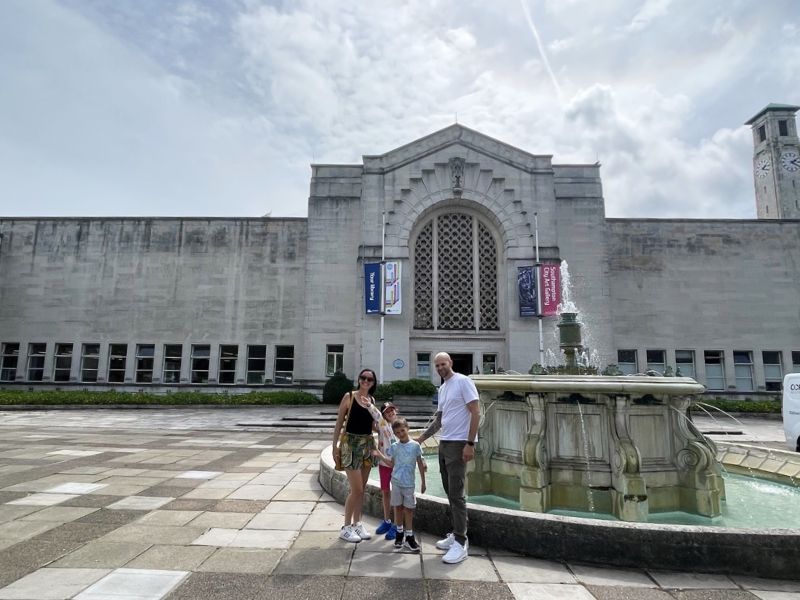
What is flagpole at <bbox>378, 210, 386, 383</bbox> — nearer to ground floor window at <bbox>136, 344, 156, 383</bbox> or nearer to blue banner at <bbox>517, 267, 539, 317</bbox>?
blue banner at <bbox>517, 267, 539, 317</bbox>

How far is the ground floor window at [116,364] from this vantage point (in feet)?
97.4

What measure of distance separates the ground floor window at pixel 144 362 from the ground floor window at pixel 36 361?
6060 mm

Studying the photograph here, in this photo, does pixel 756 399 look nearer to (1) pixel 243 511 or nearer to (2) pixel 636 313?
(2) pixel 636 313

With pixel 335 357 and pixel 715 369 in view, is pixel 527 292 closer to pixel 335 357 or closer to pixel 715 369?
pixel 335 357

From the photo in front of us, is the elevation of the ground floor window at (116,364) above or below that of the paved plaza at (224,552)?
above

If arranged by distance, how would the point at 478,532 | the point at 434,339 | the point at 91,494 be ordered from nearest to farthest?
1. the point at 478,532
2. the point at 91,494
3. the point at 434,339

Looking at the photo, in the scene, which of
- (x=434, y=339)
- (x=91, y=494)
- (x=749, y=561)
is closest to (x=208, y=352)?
(x=434, y=339)

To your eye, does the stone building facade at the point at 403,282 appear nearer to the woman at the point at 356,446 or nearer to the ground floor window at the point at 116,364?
the ground floor window at the point at 116,364

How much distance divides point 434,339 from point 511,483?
66.8 ft

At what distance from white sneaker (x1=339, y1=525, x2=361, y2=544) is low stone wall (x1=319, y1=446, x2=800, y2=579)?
131 centimetres

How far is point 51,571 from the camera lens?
457 cm

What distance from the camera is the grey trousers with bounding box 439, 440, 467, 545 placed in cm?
505

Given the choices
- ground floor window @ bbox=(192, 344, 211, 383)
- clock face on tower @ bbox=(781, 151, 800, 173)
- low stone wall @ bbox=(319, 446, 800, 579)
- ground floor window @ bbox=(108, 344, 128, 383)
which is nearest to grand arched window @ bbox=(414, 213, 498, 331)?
ground floor window @ bbox=(192, 344, 211, 383)

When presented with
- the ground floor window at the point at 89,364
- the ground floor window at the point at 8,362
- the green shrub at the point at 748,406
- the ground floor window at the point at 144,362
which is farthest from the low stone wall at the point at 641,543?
the ground floor window at the point at 8,362
